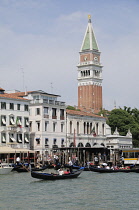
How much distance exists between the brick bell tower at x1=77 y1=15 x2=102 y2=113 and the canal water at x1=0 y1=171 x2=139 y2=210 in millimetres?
82431

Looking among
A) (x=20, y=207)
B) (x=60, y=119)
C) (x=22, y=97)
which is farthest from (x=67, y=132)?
(x=20, y=207)

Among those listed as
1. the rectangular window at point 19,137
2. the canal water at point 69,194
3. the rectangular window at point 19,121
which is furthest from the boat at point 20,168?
the rectangular window at point 19,121

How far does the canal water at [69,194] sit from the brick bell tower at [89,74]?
82431 mm

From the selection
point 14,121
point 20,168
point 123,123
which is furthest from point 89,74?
point 20,168

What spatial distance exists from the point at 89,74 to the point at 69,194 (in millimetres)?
94375

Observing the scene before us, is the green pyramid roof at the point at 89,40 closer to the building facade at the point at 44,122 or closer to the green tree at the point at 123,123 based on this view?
the green tree at the point at 123,123

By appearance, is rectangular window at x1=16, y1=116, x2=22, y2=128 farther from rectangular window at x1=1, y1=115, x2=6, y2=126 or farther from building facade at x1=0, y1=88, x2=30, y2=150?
rectangular window at x1=1, y1=115, x2=6, y2=126

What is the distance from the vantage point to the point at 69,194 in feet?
112

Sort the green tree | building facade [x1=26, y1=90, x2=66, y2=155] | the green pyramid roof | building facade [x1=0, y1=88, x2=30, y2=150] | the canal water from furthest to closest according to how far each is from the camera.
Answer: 1. the green pyramid roof
2. the green tree
3. building facade [x1=26, y1=90, x2=66, y2=155]
4. building facade [x1=0, y1=88, x2=30, y2=150]
5. the canal water

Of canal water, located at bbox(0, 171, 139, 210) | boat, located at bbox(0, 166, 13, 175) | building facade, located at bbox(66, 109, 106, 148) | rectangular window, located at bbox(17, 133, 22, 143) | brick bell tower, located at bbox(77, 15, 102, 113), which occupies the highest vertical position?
brick bell tower, located at bbox(77, 15, 102, 113)

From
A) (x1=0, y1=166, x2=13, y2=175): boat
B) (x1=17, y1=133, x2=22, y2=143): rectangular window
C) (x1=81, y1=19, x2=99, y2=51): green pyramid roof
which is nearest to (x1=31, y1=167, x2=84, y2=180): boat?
(x1=0, y1=166, x2=13, y2=175): boat

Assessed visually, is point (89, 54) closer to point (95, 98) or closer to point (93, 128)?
point (95, 98)

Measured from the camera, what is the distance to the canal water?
96.0 feet

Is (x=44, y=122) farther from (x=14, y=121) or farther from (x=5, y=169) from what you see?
(x=5, y=169)
